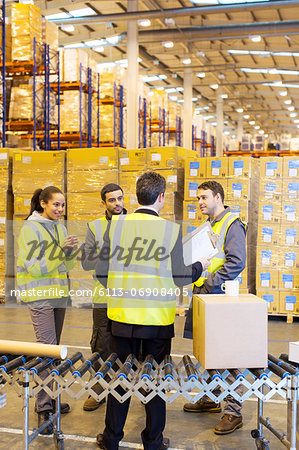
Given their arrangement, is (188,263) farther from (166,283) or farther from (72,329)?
(72,329)

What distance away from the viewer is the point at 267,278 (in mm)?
7512

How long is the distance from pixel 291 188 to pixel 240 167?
0.81 meters

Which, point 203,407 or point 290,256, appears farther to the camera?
point 290,256

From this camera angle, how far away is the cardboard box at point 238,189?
24.4 ft

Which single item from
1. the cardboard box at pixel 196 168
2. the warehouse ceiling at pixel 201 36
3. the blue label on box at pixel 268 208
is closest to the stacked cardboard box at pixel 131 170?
the cardboard box at pixel 196 168

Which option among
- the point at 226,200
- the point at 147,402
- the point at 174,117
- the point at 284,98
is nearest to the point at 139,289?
the point at 147,402

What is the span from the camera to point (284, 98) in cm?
2516

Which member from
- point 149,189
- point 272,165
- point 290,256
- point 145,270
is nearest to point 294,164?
point 272,165

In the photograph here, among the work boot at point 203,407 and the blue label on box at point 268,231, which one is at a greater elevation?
the blue label on box at point 268,231

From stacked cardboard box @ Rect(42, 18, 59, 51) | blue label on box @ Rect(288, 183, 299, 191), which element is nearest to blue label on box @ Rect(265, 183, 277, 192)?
blue label on box @ Rect(288, 183, 299, 191)

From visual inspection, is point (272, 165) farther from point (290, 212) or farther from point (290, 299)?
point (290, 299)

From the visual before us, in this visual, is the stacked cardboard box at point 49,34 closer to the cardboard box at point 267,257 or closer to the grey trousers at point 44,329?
the cardboard box at point 267,257

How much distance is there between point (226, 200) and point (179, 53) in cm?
1226

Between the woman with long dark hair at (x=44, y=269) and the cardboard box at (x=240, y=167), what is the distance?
4.09 metres
